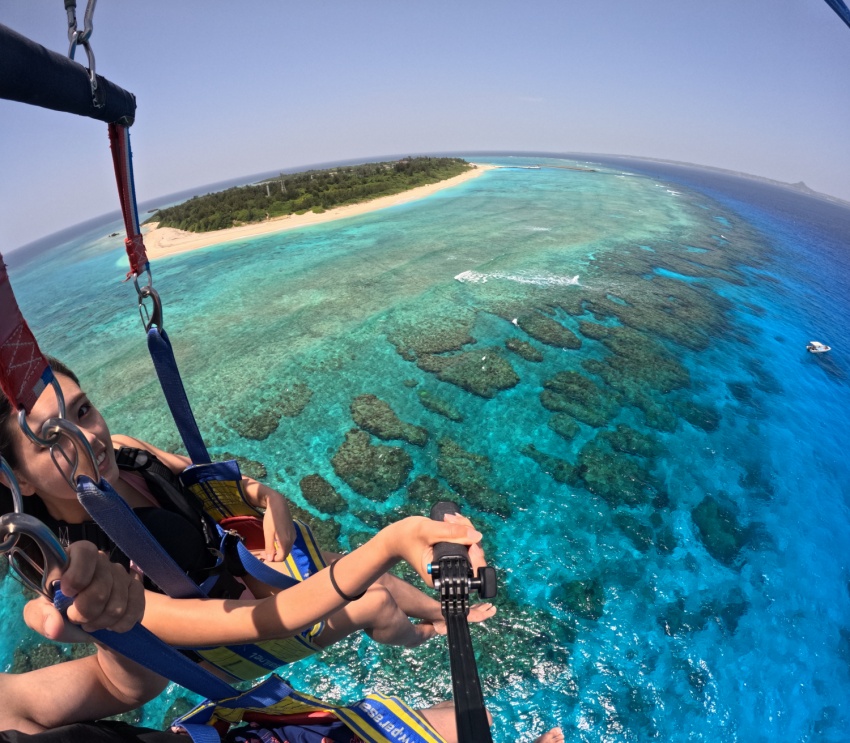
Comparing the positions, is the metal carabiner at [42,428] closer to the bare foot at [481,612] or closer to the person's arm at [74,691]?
the person's arm at [74,691]

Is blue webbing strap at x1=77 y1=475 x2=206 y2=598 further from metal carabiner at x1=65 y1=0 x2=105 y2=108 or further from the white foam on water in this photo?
the white foam on water

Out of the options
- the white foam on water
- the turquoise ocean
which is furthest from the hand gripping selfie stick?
the white foam on water

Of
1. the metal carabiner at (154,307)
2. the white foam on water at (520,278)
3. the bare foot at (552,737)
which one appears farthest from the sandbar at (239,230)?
the bare foot at (552,737)

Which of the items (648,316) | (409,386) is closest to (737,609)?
(409,386)

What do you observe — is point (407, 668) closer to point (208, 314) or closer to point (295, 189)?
point (208, 314)

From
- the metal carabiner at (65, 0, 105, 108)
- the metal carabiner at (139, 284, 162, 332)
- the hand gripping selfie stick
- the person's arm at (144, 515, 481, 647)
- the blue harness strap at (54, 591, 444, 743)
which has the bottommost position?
the blue harness strap at (54, 591, 444, 743)

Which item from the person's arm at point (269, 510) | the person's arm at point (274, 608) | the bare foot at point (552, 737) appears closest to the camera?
the person's arm at point (274, 608)

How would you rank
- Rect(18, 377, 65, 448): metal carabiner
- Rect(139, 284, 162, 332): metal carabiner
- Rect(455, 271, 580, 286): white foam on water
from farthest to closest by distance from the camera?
Rect(455, 271, 580, 286): white foam on water → Rect(139, 284, 162, 332): metal carabiner → Rect(18, 377, 65, 448): metal carabiner
